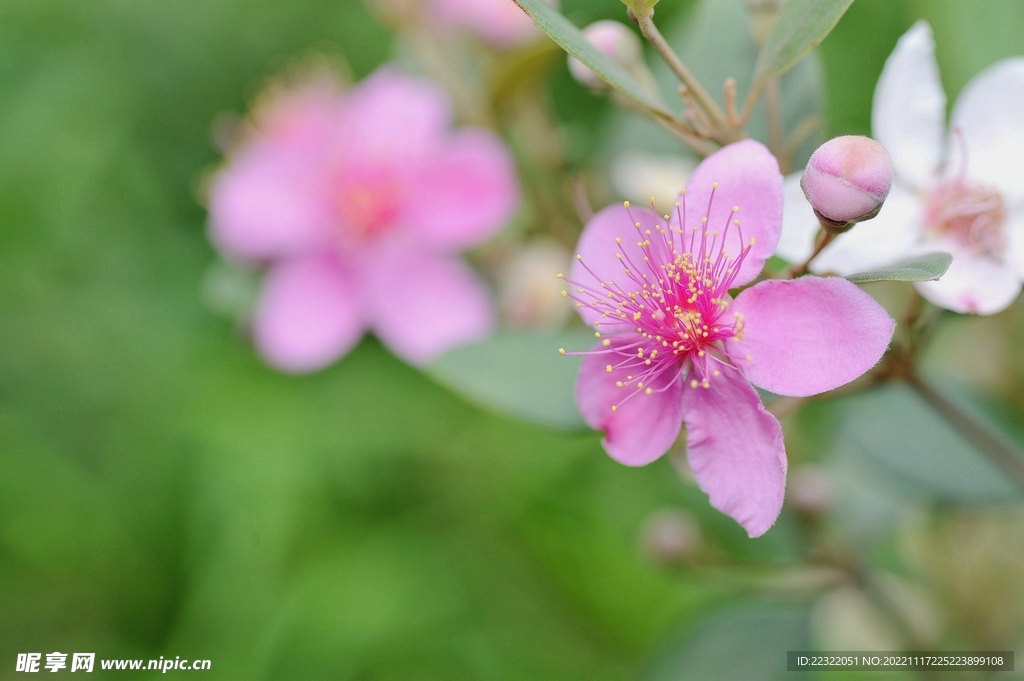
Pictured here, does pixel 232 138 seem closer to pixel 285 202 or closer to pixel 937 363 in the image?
pixel 285 202

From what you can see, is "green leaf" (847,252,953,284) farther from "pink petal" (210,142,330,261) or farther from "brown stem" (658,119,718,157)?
"pink petal" (210,142,330,261)

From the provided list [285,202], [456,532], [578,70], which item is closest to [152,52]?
[285,202]

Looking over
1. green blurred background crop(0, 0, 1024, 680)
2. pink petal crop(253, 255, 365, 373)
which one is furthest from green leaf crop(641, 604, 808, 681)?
pink petal crop(253, 255, 365, 373)

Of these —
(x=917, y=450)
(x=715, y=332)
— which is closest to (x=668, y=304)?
(x=715, y=332)

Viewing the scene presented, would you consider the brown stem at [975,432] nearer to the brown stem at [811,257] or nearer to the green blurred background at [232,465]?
the brown stem at [811,257]

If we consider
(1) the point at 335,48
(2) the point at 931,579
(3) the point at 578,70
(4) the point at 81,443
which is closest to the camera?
(3) the point at 578,70

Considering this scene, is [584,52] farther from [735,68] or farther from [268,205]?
[268,205]
